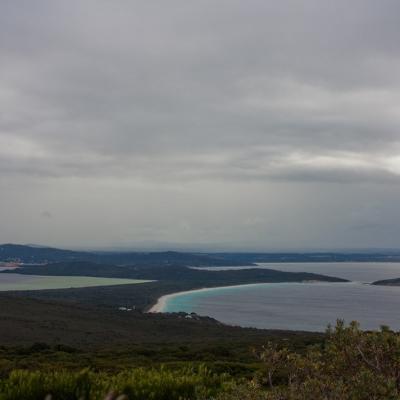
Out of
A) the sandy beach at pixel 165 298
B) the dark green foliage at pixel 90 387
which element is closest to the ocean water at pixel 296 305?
the sandy beach at pixel 165 298

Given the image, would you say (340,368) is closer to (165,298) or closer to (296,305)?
(296,305)

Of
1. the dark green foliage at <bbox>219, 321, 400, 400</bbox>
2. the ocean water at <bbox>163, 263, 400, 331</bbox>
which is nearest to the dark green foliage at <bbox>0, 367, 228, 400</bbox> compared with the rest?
the dark green foliage at <bbox>219, 321, 400, 400</bbox>

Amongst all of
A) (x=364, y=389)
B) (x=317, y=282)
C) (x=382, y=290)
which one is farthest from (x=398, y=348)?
(x=317, y=282)

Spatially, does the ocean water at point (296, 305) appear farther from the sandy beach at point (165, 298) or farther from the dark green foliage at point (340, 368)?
the dark green foliage at point (340, 368)

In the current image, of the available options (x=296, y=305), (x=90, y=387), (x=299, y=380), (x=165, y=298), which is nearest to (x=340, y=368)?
(x=299, y=380)

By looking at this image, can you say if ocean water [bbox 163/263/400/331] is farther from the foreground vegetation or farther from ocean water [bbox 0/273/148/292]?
the foreground vegetation
